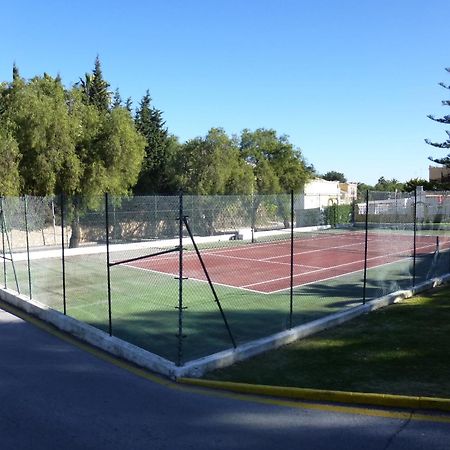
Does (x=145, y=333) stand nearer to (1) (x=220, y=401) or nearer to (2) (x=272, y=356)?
(2) (x=272, y=356)

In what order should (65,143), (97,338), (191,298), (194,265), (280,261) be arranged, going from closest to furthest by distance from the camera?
(97,338), (191,298), (194,265), (280,261), (65,143)

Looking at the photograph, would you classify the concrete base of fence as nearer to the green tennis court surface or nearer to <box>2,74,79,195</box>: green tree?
the green tennis court surface

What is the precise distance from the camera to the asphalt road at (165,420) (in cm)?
506

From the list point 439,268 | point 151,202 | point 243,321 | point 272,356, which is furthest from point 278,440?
point 151,202

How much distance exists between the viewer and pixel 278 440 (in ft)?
16.8

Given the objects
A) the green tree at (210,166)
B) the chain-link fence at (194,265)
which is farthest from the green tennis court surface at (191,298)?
the green tree at (210,166)

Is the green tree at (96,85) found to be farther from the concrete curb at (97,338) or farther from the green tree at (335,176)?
the green tree at (335,176)

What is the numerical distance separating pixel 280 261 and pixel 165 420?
604 inches

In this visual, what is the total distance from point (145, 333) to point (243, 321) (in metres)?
2.08

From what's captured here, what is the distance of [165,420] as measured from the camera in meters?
5.61

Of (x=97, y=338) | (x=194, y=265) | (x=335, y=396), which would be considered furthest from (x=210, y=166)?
(x=335, y=396)

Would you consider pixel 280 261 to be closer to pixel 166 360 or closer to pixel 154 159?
pixel 166 360

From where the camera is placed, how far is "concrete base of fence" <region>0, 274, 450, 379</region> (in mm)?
7105

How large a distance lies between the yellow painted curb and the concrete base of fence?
422 millimetres
